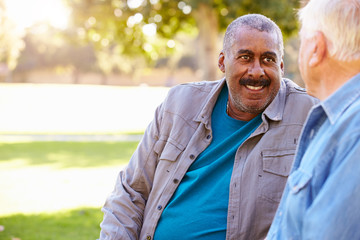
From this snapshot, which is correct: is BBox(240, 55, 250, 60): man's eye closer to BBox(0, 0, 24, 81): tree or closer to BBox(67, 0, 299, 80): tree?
BBox(67, 0, 299, 80): tree

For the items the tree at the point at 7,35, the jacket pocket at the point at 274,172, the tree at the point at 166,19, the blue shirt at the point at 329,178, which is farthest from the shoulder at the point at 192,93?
the tree at the point at 7,35

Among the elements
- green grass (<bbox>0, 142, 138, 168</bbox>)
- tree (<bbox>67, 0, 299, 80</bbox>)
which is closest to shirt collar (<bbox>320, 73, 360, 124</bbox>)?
green grass (<bbox>0, 142, 138, 168</bbox>)

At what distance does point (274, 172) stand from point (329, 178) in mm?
1174

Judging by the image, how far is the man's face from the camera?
9.37 feet

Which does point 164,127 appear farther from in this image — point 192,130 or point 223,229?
point 223,229

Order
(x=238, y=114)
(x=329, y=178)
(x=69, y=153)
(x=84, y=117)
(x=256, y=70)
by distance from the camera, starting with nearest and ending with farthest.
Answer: (x=329, y=178), (x=256, y=70), (x=238, y=114), (x=69, y=153), (x=84, y=117)

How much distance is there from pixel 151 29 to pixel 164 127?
11.7 meters

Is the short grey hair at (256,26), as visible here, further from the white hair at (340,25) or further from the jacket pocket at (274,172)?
the white hair at (340,25)

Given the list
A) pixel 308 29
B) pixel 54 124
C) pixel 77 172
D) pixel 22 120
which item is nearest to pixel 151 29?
pixel 77 172

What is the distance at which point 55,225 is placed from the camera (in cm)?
579

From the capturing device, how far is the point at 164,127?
10.0ft

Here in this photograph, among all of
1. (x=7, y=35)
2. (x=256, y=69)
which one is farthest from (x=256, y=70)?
(x=7, y=35)

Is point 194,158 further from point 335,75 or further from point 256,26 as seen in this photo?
point 335,75

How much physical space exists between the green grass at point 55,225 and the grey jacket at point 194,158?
2.47 meters
